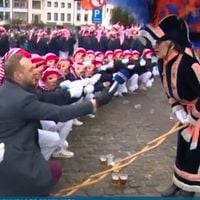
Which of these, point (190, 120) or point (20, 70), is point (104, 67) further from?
point (20, 70)

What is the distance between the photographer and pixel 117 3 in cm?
408

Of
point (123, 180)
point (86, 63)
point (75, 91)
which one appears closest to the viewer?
point (123, 180)

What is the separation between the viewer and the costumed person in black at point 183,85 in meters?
4.16

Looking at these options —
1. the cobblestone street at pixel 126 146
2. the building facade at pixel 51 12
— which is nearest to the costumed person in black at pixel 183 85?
the cobblestone street at pixel 126 146

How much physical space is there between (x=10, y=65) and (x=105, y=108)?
607 centimetres

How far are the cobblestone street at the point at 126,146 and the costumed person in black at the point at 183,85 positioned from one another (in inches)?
27.3

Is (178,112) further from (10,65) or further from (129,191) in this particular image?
(10,65)

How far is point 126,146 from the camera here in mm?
6781

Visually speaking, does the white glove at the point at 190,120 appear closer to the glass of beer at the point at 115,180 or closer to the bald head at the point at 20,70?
the glass of beer at the point at 115,180

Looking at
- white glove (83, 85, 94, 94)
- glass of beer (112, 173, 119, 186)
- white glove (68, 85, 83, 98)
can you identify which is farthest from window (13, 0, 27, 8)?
glass of beer (112, 173, 119, 186)

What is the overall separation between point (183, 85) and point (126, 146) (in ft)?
9.01

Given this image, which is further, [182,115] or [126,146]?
[126,146]

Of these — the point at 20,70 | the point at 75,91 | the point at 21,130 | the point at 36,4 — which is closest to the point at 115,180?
the point at 75,91

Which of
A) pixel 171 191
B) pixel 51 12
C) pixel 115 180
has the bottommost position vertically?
pixel 51 12
